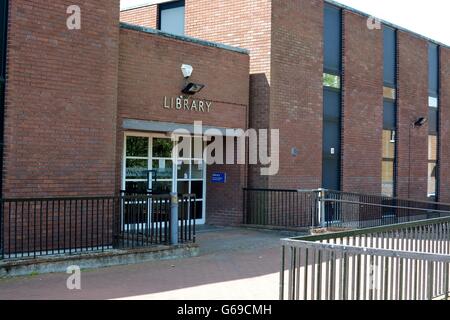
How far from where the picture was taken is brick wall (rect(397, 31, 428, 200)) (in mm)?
20719

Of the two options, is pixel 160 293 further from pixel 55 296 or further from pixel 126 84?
pixel 126 84

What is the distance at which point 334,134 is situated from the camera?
1773cm

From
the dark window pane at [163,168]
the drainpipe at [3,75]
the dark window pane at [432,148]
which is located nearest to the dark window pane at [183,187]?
the dark window pane at [163,168]

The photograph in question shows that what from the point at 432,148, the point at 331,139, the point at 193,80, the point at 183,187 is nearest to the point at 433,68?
the point at 432,148

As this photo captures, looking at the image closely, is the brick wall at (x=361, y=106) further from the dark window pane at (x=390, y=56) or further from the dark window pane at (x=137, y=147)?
the dark window pane at (x=137, y=147)

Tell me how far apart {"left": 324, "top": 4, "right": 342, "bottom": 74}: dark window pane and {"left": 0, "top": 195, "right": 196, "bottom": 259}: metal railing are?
7.93 metres

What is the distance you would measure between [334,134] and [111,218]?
8.92 meters

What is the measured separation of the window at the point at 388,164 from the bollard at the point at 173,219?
10676mm

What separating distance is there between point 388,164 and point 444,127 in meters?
4.86

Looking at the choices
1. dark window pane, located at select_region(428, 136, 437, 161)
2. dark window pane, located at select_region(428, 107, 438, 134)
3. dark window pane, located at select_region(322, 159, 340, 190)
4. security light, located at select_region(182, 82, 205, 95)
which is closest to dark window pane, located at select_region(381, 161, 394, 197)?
dark window pane, located at select_region(322, 159, 340, 190)

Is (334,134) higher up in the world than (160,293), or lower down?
higher up

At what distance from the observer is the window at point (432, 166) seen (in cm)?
2275
